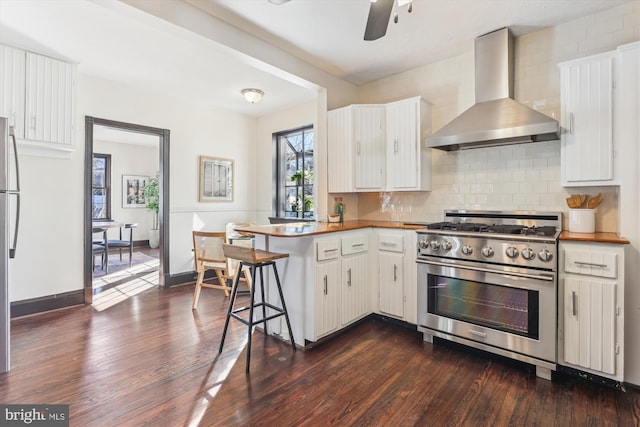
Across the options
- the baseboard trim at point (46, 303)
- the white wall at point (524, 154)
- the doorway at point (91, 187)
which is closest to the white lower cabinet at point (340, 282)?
the white wall at point (524, 154)

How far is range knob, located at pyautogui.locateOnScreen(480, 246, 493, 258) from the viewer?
2.32 meters

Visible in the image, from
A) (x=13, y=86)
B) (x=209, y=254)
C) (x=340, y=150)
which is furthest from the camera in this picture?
(x=209, y=254)

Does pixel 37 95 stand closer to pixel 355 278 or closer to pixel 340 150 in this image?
pixel 340 150

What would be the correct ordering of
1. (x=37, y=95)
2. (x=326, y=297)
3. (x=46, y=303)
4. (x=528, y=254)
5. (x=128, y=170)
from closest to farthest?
(x=528, y=254), (x=326, y=297), (x=37, y=95), (x=46, y=303), (x=128, y=170)

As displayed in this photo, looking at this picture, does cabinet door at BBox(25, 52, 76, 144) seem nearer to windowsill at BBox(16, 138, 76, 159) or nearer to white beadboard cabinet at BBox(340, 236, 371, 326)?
windowsill at BBox(16, 138, 76, 159)

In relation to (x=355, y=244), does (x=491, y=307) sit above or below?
below

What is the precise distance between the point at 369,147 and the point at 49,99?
11.1 feet

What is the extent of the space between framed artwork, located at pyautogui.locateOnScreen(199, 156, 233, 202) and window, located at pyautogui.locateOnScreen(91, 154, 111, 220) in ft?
14.0

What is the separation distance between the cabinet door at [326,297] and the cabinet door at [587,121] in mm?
1918

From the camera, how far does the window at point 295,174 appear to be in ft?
15.9

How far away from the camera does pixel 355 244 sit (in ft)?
9.60

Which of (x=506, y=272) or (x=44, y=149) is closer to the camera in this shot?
(x=506, y=272)

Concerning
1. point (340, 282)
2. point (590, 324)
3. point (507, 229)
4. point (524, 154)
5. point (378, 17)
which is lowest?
point (590, 324)

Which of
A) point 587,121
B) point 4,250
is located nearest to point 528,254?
point 587,121
